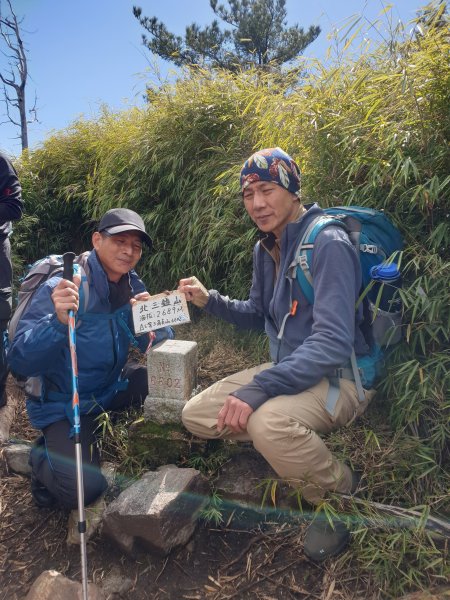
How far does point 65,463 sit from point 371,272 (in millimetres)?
2276

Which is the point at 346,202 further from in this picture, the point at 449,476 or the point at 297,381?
the point at 449,476

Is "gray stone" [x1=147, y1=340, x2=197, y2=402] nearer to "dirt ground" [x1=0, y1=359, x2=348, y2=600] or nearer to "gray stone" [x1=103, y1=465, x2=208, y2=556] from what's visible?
"gray stone" [x1=103, y1=465, x2=208, y2=556]

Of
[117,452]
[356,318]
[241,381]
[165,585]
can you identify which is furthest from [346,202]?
[165,585]

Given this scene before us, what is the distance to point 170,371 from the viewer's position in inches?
131

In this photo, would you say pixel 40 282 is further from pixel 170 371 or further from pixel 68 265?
pixel 170 371

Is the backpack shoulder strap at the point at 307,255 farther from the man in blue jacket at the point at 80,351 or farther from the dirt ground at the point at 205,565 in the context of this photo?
the dirt ground at the point at 205,565

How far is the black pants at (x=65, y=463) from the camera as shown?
3066 millimetres

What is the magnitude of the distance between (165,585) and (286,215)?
222 centimetres

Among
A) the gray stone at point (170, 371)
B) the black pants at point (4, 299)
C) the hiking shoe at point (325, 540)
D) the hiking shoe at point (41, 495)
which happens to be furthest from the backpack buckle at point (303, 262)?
the black pants at point (4, 299)

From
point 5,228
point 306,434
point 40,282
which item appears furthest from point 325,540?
point 5,228

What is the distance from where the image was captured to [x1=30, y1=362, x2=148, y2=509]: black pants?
3066mm

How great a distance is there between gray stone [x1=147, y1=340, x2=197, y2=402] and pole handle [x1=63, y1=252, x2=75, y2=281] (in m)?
0.82

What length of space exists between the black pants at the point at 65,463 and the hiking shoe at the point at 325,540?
1411 mm

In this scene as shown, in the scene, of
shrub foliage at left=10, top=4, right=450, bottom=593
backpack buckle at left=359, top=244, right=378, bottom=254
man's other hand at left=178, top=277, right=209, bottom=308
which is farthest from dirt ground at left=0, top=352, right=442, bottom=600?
backpack buckle at left=359, top=244, right=378, bottom=254
